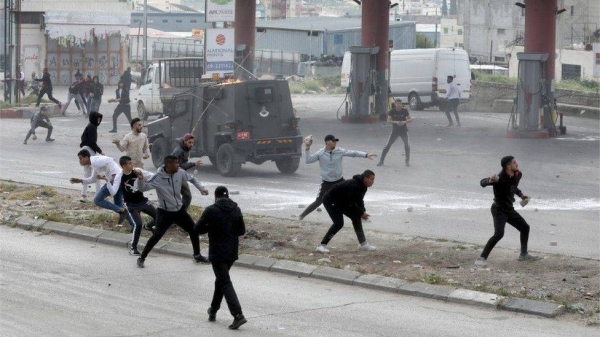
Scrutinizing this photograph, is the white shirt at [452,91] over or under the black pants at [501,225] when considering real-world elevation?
over

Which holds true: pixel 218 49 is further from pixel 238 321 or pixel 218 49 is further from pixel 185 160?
pixel 238 321

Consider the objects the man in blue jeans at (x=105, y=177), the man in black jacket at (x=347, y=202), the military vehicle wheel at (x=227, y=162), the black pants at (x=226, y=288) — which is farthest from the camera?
the military vehicle wheel at (x=227, y=162)

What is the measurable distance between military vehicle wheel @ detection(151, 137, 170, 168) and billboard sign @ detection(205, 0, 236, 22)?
8850 millimetres

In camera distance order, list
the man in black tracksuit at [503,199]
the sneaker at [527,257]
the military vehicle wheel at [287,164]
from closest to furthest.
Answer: the man in black tracksuit at [503,199] < the sneaker at [527,257] < the military vehicle wheel at [287,164]

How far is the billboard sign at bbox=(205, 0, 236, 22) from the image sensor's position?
106 feet

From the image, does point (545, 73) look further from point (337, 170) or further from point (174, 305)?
point (174, 305)

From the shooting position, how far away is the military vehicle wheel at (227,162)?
23.0 m

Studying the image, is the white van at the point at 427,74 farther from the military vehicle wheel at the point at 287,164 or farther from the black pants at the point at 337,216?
the black pants at the point at 337,216

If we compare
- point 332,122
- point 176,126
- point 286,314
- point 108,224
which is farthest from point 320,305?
point 332,122

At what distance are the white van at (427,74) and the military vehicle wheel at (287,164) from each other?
20101mm

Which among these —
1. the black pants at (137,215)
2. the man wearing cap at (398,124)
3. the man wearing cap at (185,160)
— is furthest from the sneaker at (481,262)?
the man wearing cap at (398,124)

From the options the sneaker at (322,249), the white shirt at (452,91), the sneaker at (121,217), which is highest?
the white shirt at (452,91)

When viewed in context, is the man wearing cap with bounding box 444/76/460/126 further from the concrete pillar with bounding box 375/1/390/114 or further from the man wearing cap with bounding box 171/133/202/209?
the man wearing cap with bounding box 171/133/202/209

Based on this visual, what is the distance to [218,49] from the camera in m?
31.8
